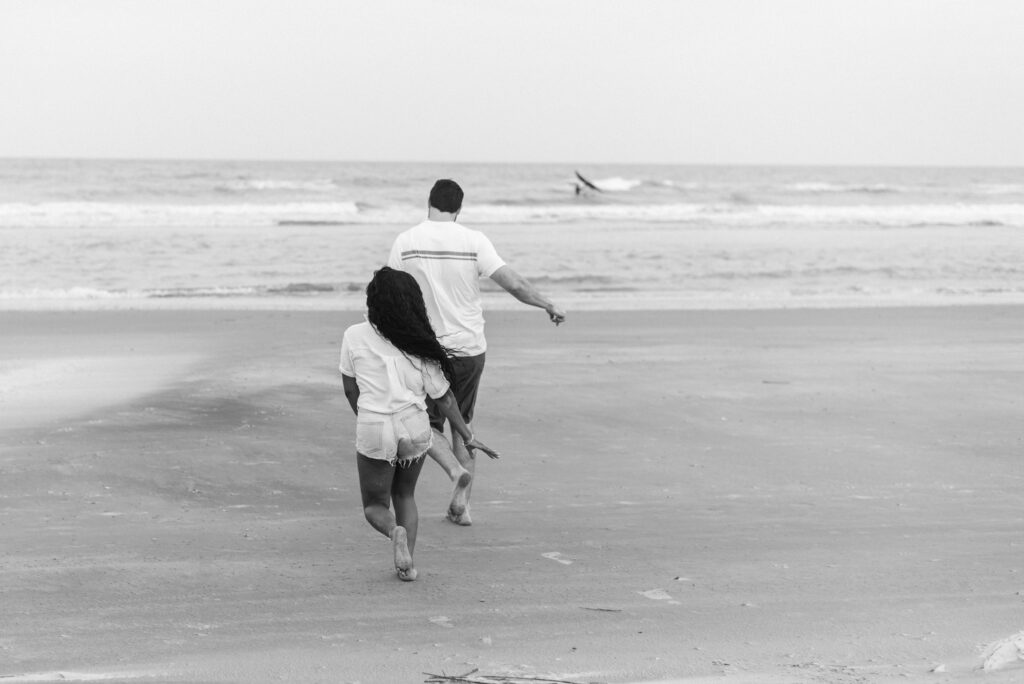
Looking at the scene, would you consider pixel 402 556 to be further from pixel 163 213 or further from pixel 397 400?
pixel 163 213

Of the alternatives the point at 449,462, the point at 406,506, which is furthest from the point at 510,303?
the point at 406,506

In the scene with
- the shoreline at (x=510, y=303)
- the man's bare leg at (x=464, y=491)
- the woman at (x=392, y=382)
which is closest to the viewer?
the woman at (x=392, y=382)

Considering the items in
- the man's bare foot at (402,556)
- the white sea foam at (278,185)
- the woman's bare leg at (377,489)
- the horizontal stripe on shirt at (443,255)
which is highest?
the horizontal stripe on shirt at (443,255)

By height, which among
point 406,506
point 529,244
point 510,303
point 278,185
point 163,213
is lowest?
point 278,185

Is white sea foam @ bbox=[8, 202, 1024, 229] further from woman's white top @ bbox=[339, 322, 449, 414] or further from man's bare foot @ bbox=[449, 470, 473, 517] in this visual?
woman's white top @ bbox=[339, 322, 449, 414]

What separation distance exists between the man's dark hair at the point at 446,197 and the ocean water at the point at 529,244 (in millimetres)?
10070

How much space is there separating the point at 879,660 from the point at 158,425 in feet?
16.3

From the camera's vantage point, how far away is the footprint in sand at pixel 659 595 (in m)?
4.49

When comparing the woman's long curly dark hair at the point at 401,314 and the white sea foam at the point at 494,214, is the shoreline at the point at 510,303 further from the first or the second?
the white sea foam at the point at 494,214

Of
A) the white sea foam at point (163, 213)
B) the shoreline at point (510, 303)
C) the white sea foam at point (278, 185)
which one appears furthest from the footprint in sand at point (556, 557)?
the white sea foam at point (278, 185)

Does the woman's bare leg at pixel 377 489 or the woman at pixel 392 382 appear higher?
the woman at pixel 392 382

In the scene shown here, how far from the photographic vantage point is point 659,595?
14.9 feet

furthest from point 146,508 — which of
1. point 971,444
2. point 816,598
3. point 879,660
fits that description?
point 971,444

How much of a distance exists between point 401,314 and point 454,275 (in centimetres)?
99
